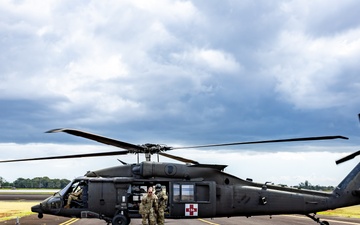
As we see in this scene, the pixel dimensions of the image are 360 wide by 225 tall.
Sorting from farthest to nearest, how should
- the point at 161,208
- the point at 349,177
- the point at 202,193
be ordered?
the point at 349,177, the point at 202,193, the point at 161,208

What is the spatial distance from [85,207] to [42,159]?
2.83 metres

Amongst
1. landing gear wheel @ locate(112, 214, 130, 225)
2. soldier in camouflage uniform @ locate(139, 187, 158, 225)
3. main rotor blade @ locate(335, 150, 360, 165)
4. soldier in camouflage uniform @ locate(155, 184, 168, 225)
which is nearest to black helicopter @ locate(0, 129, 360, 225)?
landing gear wheel @ locate(112, 214, 130, 225)

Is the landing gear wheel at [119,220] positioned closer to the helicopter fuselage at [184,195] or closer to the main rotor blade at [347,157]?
the helicopter fuselage at [184,195]

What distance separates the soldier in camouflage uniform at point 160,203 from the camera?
60.5 ft

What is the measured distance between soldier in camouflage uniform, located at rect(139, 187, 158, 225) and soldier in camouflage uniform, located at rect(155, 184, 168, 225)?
334 mm

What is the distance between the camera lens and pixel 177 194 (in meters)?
19.5

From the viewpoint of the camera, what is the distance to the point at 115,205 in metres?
19.5

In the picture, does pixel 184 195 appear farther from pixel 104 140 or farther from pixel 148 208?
pixel 104 140

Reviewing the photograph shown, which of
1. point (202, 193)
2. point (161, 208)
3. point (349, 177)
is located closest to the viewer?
point (161, 208)

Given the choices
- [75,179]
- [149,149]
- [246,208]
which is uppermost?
[149,149]

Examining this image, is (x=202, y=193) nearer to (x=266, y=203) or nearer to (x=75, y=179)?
(x=266, y=203)

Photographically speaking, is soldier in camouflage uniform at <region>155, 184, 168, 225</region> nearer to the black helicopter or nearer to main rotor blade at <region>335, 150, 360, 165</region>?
the black helicopter

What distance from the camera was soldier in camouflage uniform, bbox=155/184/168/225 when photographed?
18438 mm

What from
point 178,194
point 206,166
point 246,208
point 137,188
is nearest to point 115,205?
point 137,188
